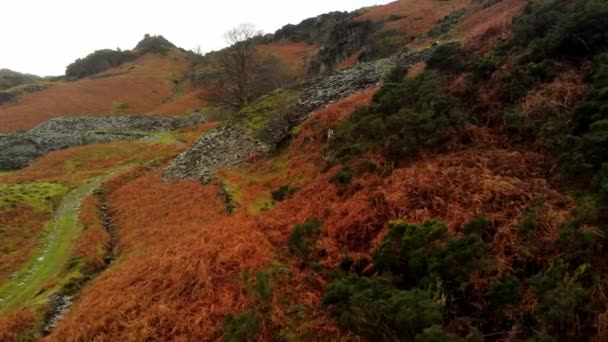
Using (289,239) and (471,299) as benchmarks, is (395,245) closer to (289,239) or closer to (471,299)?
(471,299)

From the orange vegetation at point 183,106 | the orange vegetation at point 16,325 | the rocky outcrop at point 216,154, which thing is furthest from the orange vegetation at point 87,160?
the orange vegetation at point 16,325

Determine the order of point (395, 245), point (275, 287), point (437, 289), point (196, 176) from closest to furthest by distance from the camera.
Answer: point (437, 289), point (395, 245), point (275, 287), point (196, 176)

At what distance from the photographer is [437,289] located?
28.8 feet

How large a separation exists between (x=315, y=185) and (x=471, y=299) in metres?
8.68

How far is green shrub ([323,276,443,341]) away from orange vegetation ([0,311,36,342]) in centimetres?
1069

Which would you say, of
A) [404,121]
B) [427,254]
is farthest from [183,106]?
[427,254]

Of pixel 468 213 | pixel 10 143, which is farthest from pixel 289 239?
pixel 10 143

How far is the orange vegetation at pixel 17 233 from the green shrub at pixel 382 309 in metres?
18.3

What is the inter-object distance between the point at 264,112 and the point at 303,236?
20.0m

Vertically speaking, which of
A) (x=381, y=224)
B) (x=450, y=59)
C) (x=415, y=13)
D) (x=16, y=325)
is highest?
(x=415, y=13)

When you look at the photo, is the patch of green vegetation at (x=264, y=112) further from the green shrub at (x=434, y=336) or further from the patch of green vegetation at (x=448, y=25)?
the green shrub at (x=434, y=336)

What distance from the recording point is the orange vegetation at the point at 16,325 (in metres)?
14.5

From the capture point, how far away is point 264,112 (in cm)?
3200

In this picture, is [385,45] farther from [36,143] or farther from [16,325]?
[36,143]
